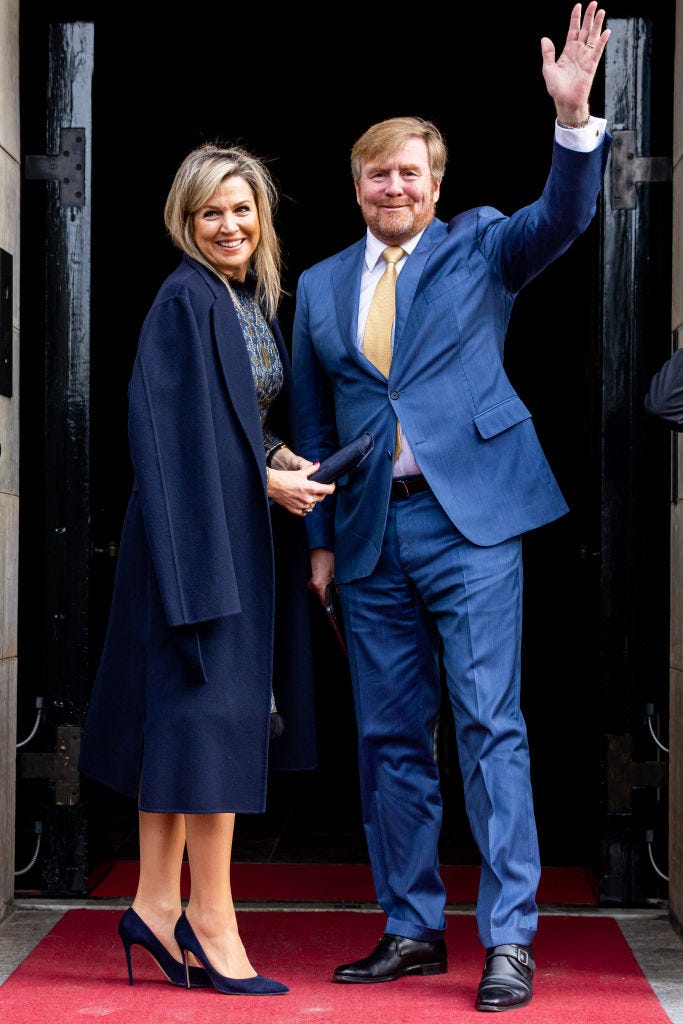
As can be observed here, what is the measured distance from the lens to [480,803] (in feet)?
9.98

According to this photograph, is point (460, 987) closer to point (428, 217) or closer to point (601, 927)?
point (601, 927)

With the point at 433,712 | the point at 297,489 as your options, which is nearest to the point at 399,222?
the point at 297,489

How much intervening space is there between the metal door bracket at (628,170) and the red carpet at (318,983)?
2.05m

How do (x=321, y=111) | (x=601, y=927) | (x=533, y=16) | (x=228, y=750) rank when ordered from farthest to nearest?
1. (x=321, y=111)
2. (x=533, y=16)
3. (x=601, y=927)
4. (x=228, y=750)

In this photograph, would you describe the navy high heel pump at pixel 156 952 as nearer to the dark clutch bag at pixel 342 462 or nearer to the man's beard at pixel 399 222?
the dark clutch bag at pixel 342 462

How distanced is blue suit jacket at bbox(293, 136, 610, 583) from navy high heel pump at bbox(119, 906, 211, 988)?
0.94 metres

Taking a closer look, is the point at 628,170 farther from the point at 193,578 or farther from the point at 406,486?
the point at 193,578

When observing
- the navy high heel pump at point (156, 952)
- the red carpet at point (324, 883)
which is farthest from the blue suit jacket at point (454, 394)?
the red carpet at point (324, 883)

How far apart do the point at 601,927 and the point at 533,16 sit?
3465 mm

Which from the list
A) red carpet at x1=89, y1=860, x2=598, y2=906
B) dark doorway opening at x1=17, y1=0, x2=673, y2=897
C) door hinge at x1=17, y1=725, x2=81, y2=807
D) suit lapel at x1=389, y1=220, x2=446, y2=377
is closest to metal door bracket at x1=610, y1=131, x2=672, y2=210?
dark doorway opening at x1=17, y1=0, x2=673, y2=897

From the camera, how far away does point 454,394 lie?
316cm

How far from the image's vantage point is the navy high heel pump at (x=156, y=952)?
3033mm

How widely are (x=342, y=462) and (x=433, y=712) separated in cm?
68

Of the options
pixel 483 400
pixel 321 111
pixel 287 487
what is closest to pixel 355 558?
pixel 287 487
